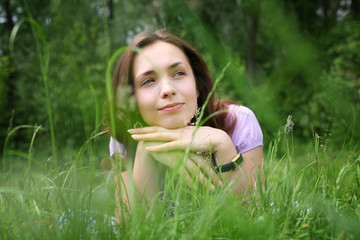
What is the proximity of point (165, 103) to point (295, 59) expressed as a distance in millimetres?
1146

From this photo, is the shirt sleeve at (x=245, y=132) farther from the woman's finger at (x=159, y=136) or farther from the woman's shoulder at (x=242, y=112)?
the woman's finger at (x=159, y=136)

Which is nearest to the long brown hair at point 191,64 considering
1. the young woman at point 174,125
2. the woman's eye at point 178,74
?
the young woman at point 174,125

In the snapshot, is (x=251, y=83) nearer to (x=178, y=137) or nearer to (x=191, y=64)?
(x=178, y=137)

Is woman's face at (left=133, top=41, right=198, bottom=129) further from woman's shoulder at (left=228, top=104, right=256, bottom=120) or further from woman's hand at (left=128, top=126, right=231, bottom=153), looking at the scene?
woman's shoulder at (left=228, top=104, right=256, bottom=120)

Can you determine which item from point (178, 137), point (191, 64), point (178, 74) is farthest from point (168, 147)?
point (191, 64)

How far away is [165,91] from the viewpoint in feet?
4.22

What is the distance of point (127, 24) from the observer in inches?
318

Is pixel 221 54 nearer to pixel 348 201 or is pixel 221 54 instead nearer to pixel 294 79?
pixel 294 79

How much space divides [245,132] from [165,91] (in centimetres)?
52

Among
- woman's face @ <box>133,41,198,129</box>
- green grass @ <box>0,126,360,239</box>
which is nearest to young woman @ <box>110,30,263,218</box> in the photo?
woman's face @ <box>133,41,198,129</box>

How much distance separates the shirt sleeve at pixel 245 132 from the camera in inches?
61.5

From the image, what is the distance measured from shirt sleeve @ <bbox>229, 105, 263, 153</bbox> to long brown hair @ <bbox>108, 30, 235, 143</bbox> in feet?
0.15

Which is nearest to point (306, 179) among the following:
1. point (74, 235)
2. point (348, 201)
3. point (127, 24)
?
point (348, 201)

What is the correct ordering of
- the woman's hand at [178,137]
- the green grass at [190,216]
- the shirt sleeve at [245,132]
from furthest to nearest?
the shirt sleeve at [245,132]
the woman's hand at [178,137]
the green grass at [190,216]
